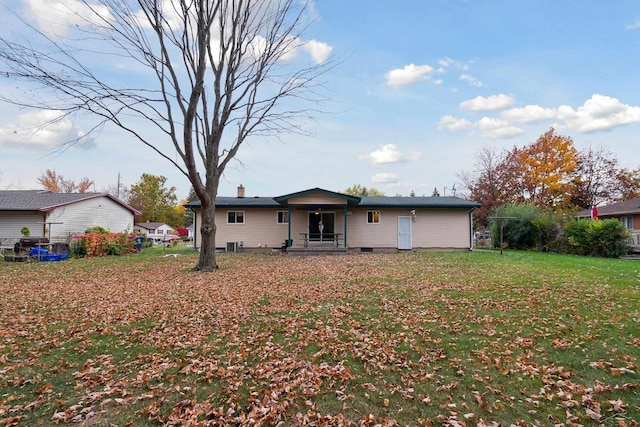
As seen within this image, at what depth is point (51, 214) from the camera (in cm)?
1822

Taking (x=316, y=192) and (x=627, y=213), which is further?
(x=627, y=213)

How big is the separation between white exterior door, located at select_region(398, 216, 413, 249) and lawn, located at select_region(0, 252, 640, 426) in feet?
34.9

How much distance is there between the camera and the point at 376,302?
6102mm

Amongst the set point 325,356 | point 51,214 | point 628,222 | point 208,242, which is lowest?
point 325,356

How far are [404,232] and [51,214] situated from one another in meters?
20.4

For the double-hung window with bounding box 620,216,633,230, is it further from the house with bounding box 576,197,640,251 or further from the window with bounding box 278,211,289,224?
the window with bounding box 278,211,289,224

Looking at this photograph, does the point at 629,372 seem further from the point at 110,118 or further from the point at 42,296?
the point at 110,118

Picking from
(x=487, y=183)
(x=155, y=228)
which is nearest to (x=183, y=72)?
(x=487, y=183)

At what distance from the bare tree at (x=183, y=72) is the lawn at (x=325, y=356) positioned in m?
5.05

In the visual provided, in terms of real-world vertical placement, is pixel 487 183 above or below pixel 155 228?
above

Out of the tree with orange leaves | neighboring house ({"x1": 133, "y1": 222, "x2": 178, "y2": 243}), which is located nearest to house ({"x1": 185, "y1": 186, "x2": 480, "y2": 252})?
the tree with orange leaves

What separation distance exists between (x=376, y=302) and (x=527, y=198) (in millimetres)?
28887

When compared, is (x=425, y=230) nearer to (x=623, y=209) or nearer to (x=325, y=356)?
(x=623, y=209)

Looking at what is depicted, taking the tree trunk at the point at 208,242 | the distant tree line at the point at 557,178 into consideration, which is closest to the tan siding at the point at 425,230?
the tree trunk at the point at 208,242
